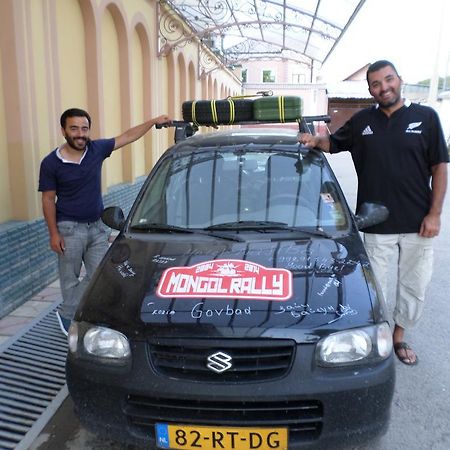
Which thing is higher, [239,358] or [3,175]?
[3,175]

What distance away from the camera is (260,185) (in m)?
3.58

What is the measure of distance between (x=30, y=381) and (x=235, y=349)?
6.51 feet

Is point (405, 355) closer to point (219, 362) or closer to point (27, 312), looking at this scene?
point (219, 362)

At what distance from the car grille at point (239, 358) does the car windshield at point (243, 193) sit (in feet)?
3.48

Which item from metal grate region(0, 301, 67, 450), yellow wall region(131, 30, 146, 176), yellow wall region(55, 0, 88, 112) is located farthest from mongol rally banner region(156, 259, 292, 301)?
yellow wall region(131, 30, 146, 176)

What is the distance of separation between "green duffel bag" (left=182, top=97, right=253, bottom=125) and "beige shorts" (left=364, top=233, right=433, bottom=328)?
5.46ft

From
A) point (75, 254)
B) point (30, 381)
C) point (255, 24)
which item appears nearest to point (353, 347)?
point (30, 381)

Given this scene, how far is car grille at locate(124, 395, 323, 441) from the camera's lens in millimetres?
2311

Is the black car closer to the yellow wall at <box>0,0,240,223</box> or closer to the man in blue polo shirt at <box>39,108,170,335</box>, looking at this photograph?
the man in blue polo shirt at <box>39,108,170,335</box>

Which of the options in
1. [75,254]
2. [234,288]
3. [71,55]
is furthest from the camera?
[71,55]

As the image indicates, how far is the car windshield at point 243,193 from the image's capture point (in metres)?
3.37

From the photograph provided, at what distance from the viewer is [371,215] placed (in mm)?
3418

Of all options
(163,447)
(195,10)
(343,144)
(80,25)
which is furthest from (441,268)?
(195,10)

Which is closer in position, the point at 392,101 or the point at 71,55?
the point at 392,101
